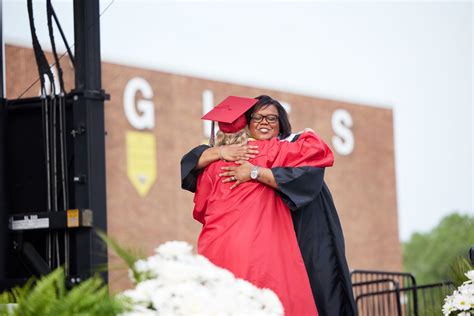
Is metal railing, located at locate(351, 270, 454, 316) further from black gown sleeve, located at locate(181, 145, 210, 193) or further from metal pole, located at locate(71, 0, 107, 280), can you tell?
metal pole, located at locate(71, 0, 107, 280)

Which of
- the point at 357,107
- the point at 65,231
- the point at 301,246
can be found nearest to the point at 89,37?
the point at 65,231

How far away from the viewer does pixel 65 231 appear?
594 centimetres

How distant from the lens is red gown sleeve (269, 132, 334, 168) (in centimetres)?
493

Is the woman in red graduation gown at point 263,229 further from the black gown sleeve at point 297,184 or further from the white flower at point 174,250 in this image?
the white flower at point 174,250

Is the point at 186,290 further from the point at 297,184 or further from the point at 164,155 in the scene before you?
the point at 164,155

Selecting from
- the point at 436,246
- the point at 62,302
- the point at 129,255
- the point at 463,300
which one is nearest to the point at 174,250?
the point at 129,255

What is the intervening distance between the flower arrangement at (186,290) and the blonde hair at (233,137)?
2.59 m

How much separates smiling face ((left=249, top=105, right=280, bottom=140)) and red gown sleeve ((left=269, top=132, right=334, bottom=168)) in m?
0.13

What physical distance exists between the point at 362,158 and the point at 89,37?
2870cm

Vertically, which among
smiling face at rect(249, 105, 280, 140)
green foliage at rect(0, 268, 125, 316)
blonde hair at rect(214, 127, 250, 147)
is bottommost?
green foliage at rect(0, 268, 125, 316)

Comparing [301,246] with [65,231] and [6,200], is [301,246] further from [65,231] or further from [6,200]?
[6,200]

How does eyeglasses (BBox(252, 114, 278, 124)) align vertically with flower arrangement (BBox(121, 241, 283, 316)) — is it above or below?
above

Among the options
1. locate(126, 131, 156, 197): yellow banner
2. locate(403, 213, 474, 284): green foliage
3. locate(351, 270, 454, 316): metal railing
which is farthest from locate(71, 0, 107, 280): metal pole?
locate(403, 213, 474, 284): green foliage

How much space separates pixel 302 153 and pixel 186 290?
266 centimetres
